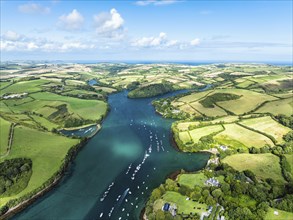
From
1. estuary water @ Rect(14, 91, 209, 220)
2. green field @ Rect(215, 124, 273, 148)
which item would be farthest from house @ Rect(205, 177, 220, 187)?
green field @ Rect(215, 124, 273, 148)

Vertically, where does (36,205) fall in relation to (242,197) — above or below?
below

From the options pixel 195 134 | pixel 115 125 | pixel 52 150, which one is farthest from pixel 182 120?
pixel 52 150

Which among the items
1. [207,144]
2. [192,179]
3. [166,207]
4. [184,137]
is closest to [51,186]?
[166,207]

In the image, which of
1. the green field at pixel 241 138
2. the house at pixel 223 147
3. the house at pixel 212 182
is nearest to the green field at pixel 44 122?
the green field at pixel 241 138

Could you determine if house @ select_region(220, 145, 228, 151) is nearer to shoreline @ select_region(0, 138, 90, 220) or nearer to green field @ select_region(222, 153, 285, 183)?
green field @ select_region(222, 153, 285, 183)

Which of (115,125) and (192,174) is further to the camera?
(115,125)

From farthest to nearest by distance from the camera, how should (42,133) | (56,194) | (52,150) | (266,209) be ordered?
(42,133) → (52,150) → (56,194) → (266,209)

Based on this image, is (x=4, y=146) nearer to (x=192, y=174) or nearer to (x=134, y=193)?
(x=134, y=193)
